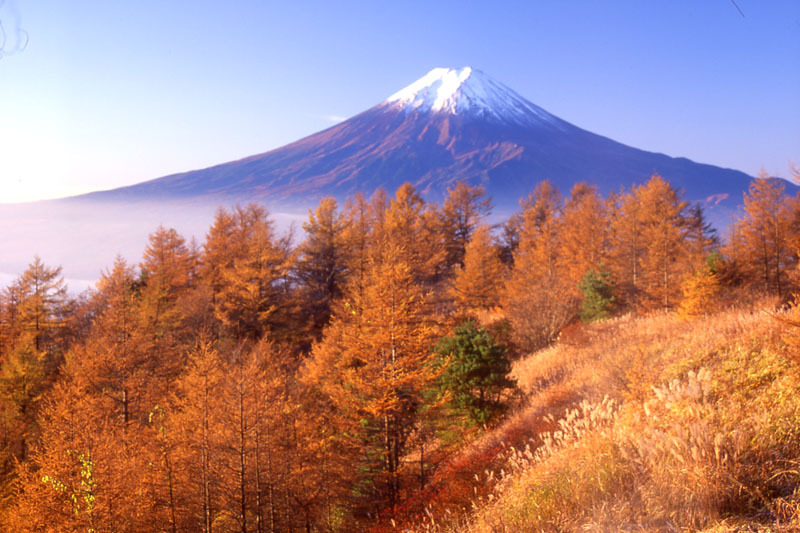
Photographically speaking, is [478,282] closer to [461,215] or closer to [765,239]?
[461,215]

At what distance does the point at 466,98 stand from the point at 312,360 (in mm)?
170613

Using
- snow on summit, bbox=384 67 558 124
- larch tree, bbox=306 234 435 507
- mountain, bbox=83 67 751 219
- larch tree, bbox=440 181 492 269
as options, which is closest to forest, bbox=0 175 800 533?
larch tree, bbox=306 234 435 507

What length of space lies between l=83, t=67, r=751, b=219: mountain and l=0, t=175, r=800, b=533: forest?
76.0 metres

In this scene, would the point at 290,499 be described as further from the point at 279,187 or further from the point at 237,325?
the point at 279,187

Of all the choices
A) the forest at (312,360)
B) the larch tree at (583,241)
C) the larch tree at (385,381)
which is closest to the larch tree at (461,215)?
the forest at (312,360)

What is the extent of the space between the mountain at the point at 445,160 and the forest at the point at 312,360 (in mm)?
75968

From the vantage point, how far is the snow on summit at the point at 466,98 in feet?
558

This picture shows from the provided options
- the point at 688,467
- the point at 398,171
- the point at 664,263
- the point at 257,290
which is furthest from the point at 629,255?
the point at 398,171

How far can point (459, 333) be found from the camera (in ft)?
49.3

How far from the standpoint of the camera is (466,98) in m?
175

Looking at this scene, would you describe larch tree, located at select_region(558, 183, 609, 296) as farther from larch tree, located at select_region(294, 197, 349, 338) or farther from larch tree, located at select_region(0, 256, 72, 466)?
larch tree, located at select_region(0, 256, 72, 466)

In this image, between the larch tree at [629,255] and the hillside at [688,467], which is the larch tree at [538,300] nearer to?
the larch tree at [629,255]

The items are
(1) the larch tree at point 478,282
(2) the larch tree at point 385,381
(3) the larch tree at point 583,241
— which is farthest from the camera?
(3) the larch tree at point 583,241

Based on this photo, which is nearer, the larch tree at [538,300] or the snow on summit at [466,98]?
the larch tree at [538,300]
